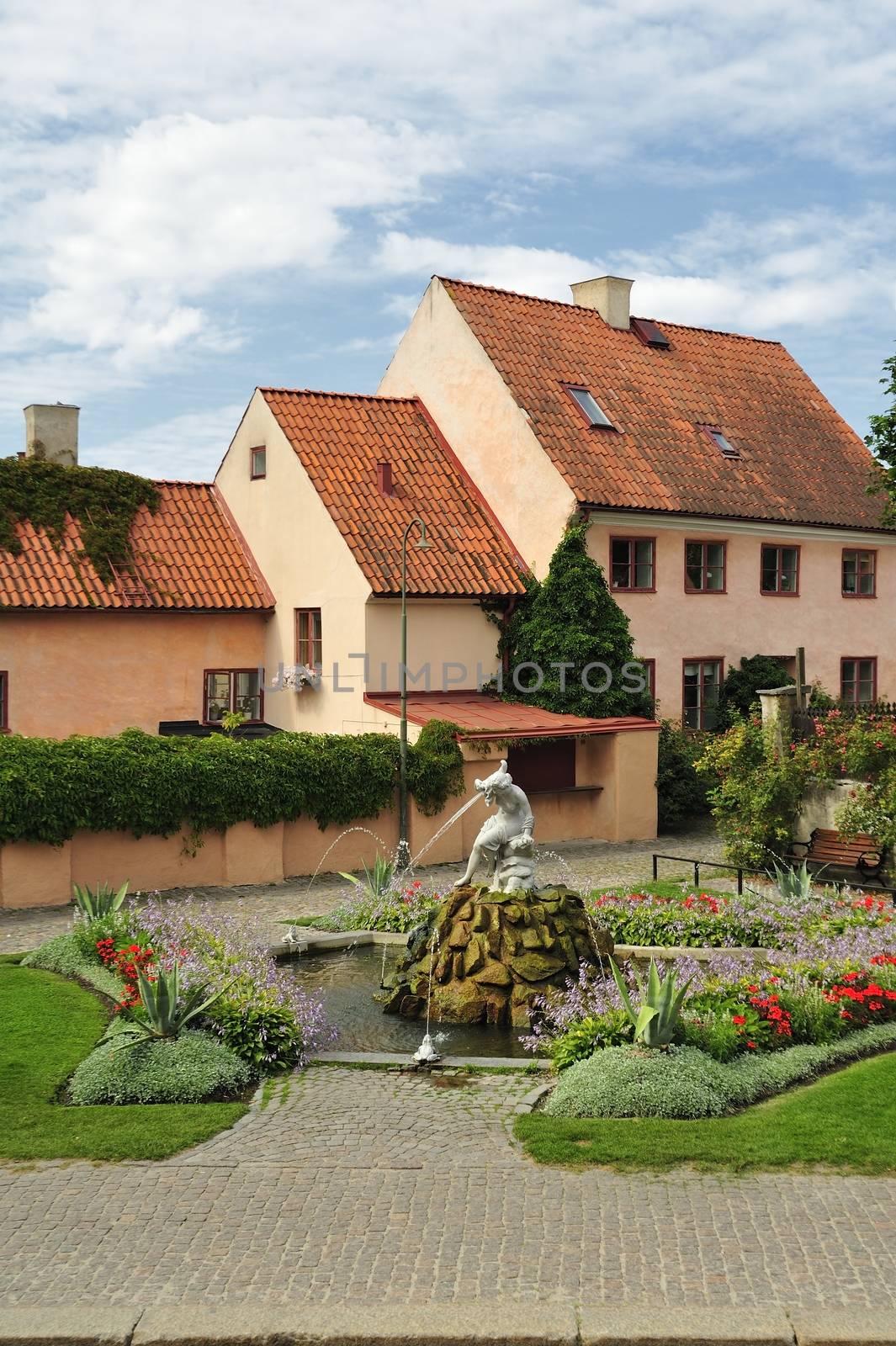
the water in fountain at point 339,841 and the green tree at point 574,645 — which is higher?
the green tree at point 574,645

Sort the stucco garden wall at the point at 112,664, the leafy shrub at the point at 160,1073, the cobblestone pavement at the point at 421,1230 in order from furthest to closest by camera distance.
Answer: the stucco garden wall at the point at 112,664 < the leafy shrub at the point at 160,1073 < the cobblestone pavement at the point at 421,1230

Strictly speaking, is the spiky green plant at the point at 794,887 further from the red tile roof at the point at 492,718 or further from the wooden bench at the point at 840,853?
the red tile roof at the point at 492,718

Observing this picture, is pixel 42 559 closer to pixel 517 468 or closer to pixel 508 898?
Answer: pixel 517 468

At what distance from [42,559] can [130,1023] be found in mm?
16312

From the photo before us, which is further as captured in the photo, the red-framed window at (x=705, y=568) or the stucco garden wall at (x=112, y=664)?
the red-framed window at (x=705, y=568)

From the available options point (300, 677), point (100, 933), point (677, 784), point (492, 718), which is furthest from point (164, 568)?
point (100, 933)

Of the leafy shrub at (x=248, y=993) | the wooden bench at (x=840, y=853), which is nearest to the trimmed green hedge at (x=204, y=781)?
the leafy shrub at (x=248, y=993)

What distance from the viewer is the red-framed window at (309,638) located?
2670cm

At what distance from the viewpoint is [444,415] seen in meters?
29.8

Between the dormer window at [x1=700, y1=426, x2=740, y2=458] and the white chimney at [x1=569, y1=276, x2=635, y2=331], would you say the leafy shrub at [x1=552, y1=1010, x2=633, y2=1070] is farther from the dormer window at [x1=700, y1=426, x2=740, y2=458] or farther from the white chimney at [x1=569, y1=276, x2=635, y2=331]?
the white chimney at [x1=569, y1=276, x2=635, y2=331]

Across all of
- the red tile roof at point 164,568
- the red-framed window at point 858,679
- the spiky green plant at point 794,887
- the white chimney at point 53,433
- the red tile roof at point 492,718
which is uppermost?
the white chimney at point 53,433

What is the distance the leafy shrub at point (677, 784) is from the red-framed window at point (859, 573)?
8.20 meters

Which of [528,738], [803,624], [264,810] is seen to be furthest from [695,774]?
[264,810]

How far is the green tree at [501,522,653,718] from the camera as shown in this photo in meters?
25.9
